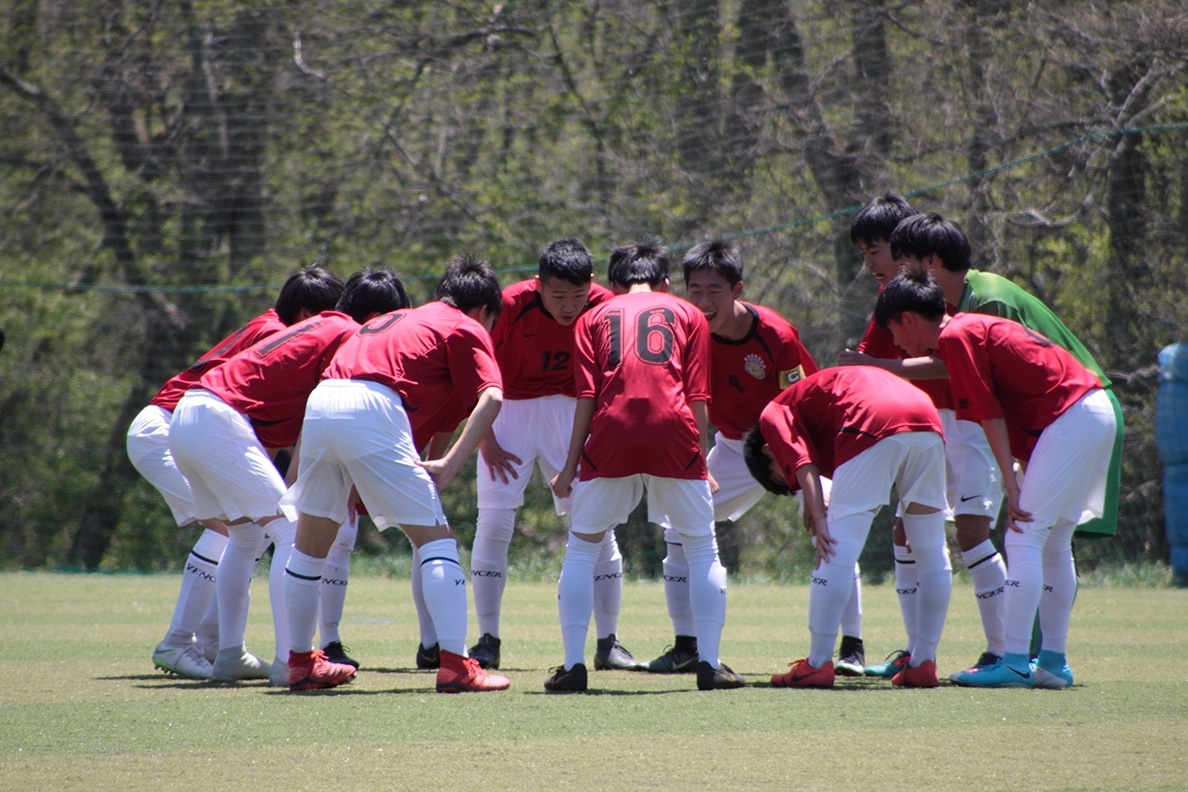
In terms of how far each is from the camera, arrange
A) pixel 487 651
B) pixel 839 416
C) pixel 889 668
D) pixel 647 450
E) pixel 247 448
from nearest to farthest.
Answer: pixel 647 450, pixel 839 416, pixel 247 448, pixel 889 668, pixel 487 651

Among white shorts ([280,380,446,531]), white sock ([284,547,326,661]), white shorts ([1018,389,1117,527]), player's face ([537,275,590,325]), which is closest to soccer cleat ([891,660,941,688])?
white shorts ([1018,389,1117,527])

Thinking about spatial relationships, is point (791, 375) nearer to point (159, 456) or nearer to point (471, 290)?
point (471, 290)

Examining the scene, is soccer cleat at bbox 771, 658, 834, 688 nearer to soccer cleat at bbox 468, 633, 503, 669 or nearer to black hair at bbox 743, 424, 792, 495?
black hair at bbox 743, 424, 792, 495

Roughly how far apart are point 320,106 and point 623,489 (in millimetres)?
13030

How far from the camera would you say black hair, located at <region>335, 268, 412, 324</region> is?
18.9 feet

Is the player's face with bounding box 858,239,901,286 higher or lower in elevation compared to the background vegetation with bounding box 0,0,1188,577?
lower

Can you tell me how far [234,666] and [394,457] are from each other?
4.77ft

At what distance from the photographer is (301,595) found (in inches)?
192

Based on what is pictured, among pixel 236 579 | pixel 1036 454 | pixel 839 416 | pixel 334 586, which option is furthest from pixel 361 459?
pixel 1036 454

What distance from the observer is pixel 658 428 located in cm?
484

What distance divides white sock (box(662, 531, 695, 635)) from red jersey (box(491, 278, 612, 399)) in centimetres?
106

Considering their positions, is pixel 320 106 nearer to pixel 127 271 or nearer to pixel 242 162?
pixel 242 162

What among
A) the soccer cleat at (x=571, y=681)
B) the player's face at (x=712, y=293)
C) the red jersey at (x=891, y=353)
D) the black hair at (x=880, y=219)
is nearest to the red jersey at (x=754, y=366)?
the player's face at (x=712, y=293)

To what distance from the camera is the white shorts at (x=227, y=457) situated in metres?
5.24
